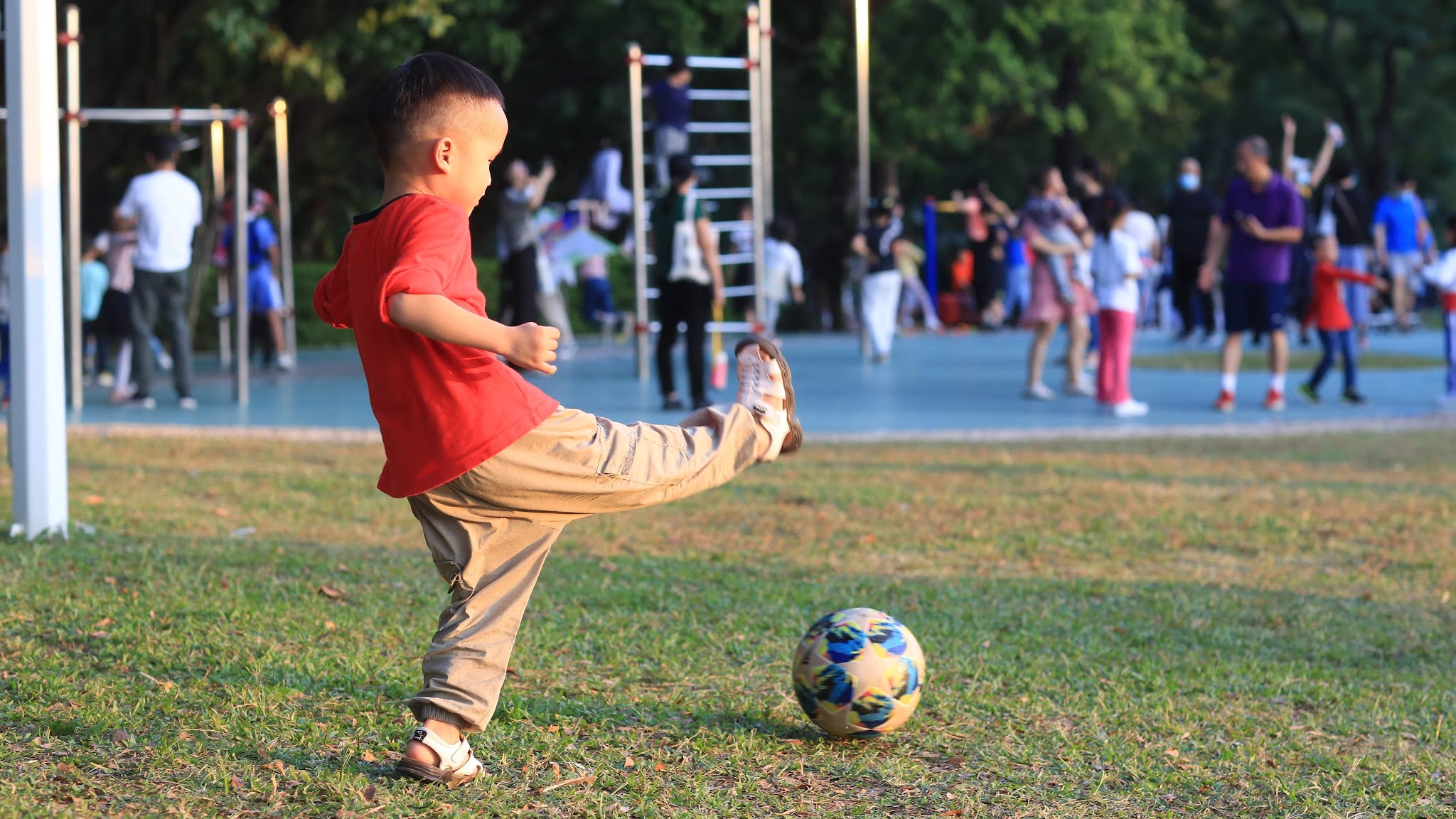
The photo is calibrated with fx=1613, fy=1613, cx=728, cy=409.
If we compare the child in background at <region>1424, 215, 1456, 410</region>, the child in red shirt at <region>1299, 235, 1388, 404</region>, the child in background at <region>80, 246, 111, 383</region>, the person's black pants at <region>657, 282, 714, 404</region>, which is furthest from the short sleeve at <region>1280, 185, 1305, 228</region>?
the child in background at <region>80, 246, 111, 383</region>

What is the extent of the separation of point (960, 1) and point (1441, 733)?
A: 877 inches

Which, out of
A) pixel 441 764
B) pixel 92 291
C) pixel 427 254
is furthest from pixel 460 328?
pixel 92 291

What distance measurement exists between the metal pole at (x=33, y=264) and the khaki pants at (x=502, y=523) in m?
3.51

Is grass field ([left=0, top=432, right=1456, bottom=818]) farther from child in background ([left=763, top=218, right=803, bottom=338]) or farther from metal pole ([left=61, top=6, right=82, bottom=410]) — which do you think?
child in background ([left=763, top=218, right=803, bottom=338])

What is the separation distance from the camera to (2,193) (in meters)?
17.0

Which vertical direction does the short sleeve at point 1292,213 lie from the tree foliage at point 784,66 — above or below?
below

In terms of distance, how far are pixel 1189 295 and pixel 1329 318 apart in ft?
21.8

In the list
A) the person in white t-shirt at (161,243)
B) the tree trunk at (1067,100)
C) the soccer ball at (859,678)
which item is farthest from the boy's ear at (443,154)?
the tree trunk at (1067,100)

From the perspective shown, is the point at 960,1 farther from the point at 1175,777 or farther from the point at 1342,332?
the point at 1175,777

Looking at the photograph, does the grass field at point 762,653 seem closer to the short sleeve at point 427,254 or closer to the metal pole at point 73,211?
the short sleeve at point 427,254

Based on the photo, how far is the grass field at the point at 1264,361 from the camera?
1711cm

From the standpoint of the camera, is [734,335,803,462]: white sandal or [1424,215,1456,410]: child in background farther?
[1424,215,1456,410]: child in background

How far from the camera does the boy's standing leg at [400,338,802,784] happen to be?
3.57m

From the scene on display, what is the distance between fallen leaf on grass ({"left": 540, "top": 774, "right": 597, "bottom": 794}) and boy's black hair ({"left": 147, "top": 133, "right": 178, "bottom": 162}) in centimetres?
993
